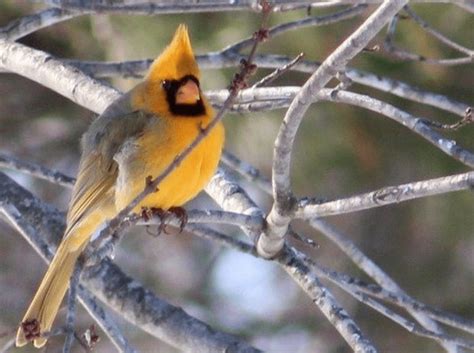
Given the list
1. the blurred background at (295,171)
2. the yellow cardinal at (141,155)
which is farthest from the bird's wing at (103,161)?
the blurred background at (295,171)

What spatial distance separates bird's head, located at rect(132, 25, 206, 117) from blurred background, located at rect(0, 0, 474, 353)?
1621 millimetres

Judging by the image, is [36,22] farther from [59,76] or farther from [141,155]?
[141,155]

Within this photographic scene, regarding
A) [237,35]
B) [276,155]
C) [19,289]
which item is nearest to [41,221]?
[276,155]

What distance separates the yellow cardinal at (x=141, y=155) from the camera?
3.42 meters

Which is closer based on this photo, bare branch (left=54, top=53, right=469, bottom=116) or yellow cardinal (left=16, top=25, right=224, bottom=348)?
yellow cardinal (left=16, top=25, right=224, bottom=348)

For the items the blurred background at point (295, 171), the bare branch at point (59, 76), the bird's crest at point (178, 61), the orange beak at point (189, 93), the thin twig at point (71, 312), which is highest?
the blurred background at point (295, 171)

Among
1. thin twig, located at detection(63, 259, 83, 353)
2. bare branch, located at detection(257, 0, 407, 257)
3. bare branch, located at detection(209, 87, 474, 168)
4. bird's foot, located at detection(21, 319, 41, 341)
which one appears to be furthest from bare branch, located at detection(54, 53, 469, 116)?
bird's foot, located at detection(21, 319, 41, 341)

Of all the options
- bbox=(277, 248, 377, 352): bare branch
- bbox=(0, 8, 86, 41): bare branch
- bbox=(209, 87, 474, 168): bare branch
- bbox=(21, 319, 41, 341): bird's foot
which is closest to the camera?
bbox=(21, 319, 41, 341): bird's foot

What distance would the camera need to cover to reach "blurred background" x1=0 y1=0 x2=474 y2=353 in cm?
554

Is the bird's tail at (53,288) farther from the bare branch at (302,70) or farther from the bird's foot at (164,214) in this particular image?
the bare branch at (302,70)

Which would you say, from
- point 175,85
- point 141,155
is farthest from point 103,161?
point 175,85

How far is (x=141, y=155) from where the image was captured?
3514mm

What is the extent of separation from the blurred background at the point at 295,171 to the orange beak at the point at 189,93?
171cm

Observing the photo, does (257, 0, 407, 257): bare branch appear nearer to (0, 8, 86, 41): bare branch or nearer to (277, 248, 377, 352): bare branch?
(277, 248, 377, 352): bare branch
